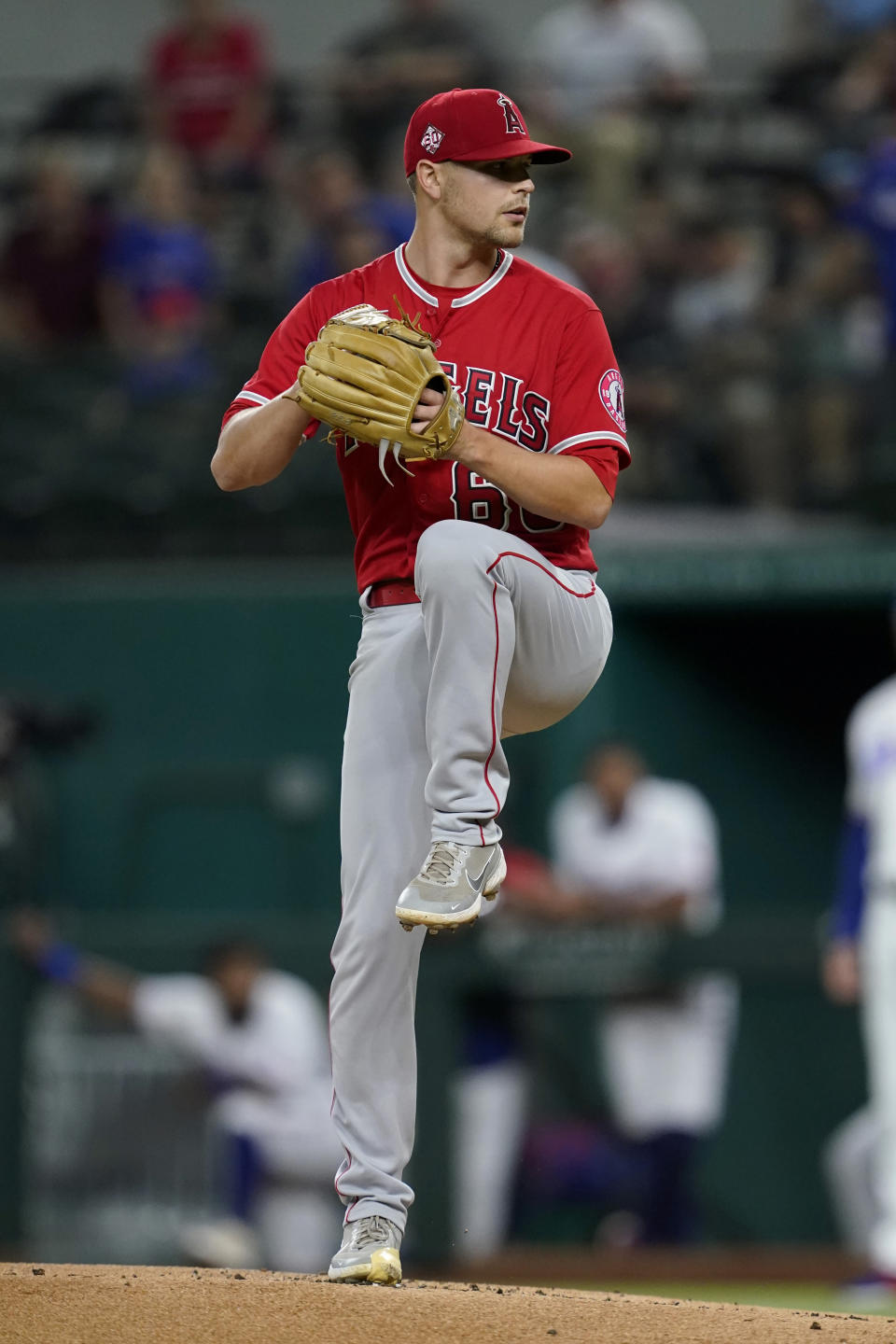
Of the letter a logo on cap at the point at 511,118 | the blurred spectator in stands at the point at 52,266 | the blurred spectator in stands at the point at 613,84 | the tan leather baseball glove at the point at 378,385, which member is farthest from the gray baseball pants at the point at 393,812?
the blurred spectator in stands at the point at 52,266

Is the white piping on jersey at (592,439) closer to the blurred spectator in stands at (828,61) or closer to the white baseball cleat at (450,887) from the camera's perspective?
the white baseball cleat at (450,887)

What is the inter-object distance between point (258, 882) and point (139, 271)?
2897mm

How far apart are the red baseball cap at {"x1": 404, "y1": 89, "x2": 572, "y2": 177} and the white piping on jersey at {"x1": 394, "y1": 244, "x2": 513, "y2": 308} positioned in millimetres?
207

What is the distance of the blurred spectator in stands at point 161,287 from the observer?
10.5m

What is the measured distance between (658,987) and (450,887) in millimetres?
4861

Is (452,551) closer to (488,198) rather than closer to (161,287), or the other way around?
(488,198)

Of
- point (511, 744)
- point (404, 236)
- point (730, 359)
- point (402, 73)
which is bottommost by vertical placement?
point (511, 744)

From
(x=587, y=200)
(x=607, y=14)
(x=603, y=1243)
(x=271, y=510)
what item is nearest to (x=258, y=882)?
(x=271, y=510)

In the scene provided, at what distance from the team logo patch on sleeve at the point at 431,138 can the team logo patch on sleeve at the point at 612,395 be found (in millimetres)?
507

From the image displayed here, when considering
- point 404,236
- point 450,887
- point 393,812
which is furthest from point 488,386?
point 404,236

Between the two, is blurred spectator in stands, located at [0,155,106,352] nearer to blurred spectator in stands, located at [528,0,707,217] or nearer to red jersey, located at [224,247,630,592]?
blurred spectator in stands, located at [528,0,707,217]

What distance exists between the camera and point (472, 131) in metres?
4.01

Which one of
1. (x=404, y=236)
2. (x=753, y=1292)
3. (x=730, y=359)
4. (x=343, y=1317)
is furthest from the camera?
(x=730, y=359)

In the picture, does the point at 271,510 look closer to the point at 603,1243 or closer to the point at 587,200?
the point at 587,200
